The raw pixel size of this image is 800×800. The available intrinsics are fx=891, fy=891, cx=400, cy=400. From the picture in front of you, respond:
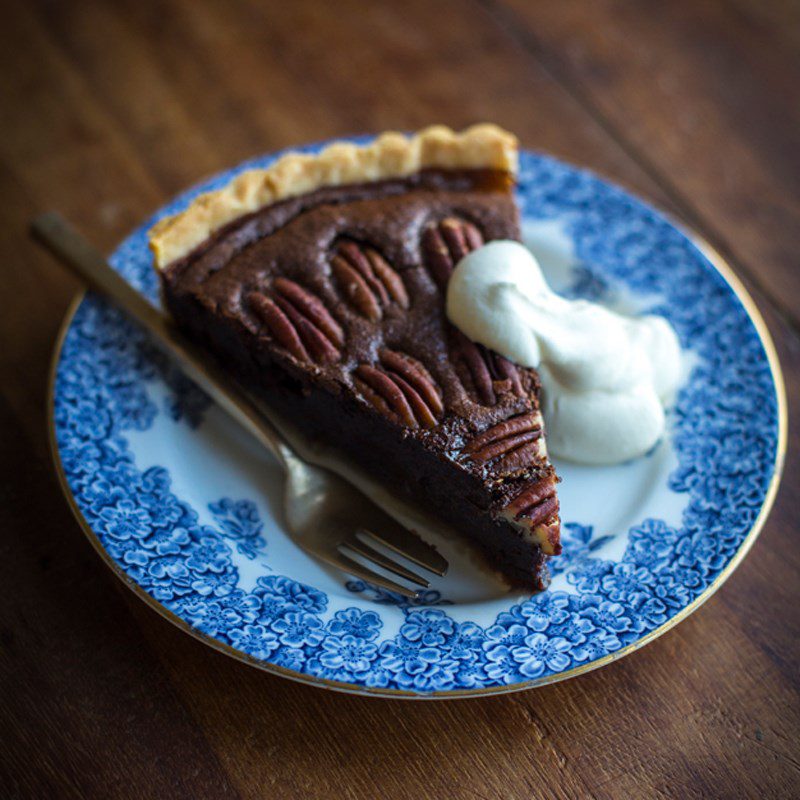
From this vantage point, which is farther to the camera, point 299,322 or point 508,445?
point 299,322

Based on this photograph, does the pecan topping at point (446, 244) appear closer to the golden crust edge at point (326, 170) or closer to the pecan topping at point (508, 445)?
the golden crust edge at point (326, 170)

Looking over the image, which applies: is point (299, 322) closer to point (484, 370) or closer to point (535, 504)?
point (484, 370)

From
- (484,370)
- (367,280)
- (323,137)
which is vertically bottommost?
(484,370)

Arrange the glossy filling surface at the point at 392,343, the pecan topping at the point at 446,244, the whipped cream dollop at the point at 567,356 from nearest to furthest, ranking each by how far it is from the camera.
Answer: the glossy filling surface at the point at 392,343
the whipped cream dollop at the point at 567,356
the pecan topping at the point at 446,244

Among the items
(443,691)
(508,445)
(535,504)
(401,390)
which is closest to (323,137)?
(401,390)

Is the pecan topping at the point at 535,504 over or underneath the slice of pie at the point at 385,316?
underneath

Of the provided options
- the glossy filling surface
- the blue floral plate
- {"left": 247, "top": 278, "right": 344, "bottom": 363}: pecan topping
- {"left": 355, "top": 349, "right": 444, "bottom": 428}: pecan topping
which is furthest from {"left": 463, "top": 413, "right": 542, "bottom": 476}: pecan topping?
{"left": 247, "top": 278, "right": 344, "bottom": 363}: pecan topping

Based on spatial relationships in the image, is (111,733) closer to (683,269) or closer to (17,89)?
(683,269)

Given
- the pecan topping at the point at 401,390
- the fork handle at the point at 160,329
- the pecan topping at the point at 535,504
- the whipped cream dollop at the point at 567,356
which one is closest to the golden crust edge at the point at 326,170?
the fork handle at the point at 160,329
